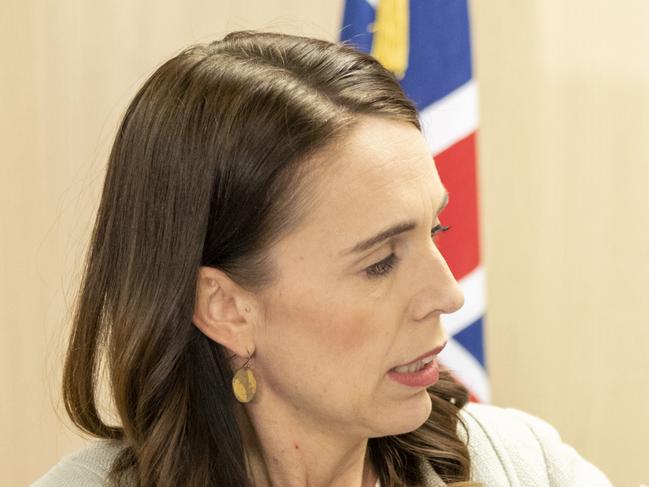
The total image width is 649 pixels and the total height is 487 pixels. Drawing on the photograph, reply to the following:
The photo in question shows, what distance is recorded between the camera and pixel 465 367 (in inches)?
89.6

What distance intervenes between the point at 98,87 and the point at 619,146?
4.00ft

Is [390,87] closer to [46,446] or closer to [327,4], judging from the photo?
[327,4]

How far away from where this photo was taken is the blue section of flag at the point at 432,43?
7.25 ft

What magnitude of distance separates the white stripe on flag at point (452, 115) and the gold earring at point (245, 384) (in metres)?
0.86

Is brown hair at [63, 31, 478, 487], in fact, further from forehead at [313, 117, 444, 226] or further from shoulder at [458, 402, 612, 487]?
shoulder at [458, 402, 612, 487]

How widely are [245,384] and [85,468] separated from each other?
9.9 inches

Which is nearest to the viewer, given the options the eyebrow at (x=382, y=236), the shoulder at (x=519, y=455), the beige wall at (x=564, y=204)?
the eyebrow at (x=382, y=236)

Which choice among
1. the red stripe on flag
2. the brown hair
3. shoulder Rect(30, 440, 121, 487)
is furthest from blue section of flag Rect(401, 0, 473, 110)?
shoulder Rect(30, 440, 121, 487)

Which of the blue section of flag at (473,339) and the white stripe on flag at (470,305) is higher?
the white stripe on flag at (470,305)

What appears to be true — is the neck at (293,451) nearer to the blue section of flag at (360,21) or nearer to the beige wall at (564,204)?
the blue section of flag at (360,21)

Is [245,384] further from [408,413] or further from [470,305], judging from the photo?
[470,305]

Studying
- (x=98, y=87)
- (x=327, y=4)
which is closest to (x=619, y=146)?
(x=327, y=4)

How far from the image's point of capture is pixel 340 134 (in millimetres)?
1434

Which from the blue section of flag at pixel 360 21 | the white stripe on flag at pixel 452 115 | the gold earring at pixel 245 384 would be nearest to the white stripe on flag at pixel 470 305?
the white stripe on flag at pixel 452 115
